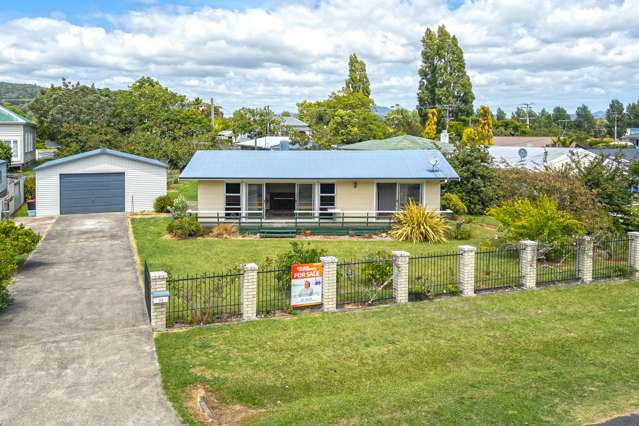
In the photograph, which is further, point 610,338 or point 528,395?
point 610,338

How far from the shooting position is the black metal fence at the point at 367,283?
16.2 m

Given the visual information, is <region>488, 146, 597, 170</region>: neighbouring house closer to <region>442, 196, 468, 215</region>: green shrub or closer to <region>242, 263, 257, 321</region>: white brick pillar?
<region>442, 196, 468, 215</region>: green shrub

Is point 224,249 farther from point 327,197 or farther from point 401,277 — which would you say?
point 401,277

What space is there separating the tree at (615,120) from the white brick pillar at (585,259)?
359ft

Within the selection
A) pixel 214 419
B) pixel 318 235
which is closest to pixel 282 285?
pixel 214 419

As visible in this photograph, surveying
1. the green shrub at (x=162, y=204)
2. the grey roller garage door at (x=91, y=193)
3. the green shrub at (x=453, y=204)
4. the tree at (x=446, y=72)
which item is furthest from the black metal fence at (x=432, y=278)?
the tree at (x=446, y=72)

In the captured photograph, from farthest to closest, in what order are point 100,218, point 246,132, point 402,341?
point 246,132, point 100,218, point 402,341

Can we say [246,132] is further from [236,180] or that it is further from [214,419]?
[214,419]

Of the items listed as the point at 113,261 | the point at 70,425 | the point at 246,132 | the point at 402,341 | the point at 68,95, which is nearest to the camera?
the point at 70,425

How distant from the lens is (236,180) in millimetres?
27797

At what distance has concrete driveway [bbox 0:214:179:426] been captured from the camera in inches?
380

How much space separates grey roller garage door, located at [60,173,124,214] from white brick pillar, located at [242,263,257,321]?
21.0m

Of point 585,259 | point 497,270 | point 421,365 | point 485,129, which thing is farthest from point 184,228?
point 485,129

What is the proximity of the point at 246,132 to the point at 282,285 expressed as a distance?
54.0m
